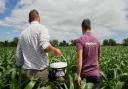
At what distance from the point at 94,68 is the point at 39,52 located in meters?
0.89

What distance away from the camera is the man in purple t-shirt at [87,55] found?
5.45 meters

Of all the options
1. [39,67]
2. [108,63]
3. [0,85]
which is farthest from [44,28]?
[108,63]

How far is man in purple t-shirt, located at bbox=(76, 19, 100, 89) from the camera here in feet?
17.9

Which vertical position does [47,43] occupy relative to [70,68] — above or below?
above

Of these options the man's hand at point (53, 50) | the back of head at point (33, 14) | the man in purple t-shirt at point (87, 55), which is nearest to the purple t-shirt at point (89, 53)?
the man in purple t-shirt at point (87, 55)

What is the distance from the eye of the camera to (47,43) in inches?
212

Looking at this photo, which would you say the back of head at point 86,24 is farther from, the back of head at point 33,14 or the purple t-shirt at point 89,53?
the back of head at point 33,14

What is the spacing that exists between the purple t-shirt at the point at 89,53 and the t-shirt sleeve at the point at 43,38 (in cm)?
47

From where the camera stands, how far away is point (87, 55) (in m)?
5.55

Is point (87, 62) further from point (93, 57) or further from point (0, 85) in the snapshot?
point (0, 85)

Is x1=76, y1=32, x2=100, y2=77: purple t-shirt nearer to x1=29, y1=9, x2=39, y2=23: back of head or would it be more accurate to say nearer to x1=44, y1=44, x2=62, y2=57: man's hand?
x1=44, y1=44, x2=62, y2=57: man's hand

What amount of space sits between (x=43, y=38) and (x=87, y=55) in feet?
2.38

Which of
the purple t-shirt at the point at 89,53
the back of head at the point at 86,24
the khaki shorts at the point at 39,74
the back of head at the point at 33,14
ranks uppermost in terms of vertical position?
the back of head at the point at 33,14

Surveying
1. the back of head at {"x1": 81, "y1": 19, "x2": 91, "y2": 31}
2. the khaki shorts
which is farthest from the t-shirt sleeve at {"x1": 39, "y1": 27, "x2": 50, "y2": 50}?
the back of head at {"x1": 81, "y1": 19, "x2": 91, "y2": 31}
